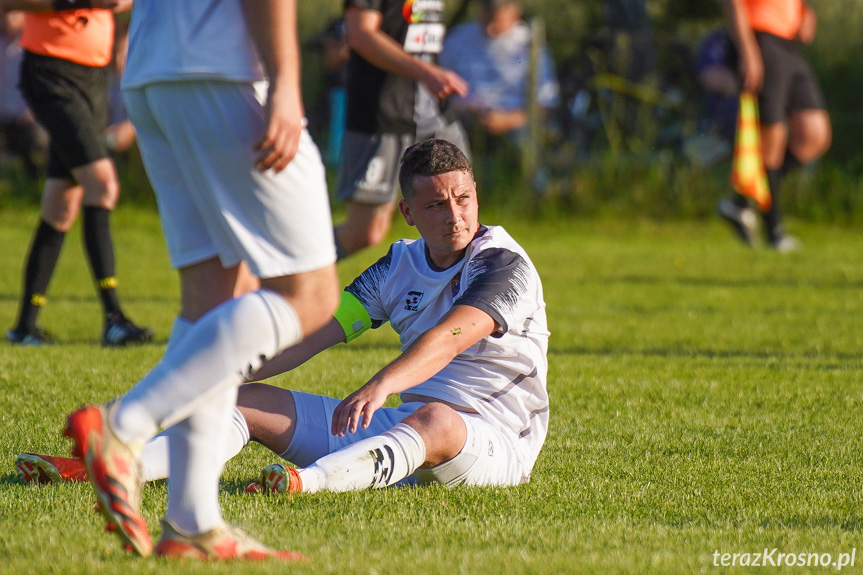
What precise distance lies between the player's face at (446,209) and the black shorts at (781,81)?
252 inches

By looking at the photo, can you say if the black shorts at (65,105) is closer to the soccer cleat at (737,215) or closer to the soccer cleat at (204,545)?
the soccer cleat at (204,545)

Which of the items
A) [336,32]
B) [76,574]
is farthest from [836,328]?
[336,32]

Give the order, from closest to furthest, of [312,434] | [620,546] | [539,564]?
[539,564] < [620,546] < [312,434]

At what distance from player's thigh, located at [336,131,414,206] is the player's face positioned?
9.32 feet

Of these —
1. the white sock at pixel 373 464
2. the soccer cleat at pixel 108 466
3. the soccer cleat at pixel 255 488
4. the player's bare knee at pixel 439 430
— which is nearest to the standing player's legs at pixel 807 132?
the player's bare knee at pixel 439 430

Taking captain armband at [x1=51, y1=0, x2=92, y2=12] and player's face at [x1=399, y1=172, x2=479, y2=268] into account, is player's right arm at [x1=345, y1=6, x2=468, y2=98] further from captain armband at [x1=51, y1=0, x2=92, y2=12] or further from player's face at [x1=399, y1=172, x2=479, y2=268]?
player's face at [x1=399, y1=172, x2=479, y2=268]

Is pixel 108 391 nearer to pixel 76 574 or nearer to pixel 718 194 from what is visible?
pixel 76 574

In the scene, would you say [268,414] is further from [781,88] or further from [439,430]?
[781,88]

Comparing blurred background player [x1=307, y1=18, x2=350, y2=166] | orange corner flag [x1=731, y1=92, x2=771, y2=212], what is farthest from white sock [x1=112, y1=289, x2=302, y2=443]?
blurred background player [x1=307, y1=18, x2=350, y2=166]

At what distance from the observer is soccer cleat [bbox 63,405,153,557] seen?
215 cm

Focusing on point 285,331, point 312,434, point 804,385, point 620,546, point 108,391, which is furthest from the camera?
point 804,385

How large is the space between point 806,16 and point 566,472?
7085 millimetres

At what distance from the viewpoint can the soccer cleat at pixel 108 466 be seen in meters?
2.15

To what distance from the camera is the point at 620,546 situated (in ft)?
8.57
